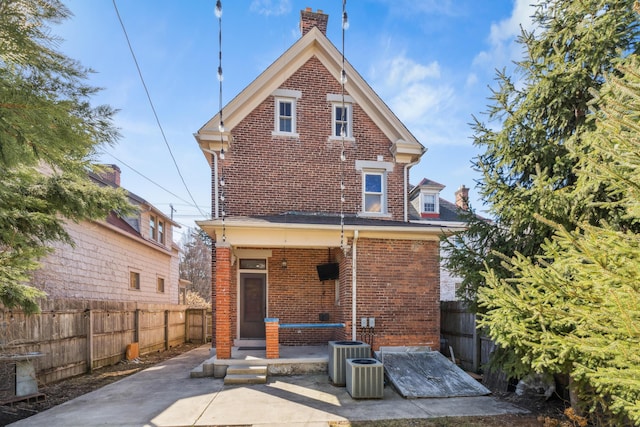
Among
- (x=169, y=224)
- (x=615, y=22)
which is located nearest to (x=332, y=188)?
(x=615, y=22)

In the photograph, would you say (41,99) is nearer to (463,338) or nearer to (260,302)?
(260,302)

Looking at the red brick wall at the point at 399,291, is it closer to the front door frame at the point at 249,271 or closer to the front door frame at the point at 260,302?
the front door frame at the point at 249,271

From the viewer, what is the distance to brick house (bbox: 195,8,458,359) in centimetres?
1038

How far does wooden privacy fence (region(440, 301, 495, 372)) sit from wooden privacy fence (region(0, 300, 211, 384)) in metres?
9.31

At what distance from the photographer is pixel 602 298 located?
155 inches

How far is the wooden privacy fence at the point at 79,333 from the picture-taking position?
7.58 meters

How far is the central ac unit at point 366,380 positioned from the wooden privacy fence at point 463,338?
8.44 feet

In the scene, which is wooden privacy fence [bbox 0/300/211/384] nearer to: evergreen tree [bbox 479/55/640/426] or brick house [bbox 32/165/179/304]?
brick house [bbox 32/165/179/304]

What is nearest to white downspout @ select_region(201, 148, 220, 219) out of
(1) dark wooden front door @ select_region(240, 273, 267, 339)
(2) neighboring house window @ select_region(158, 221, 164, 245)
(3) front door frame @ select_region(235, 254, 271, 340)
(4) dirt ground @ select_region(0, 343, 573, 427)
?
(3) front door frame @ select_region(235, 254, 271, 340)

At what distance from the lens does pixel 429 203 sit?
888 inches

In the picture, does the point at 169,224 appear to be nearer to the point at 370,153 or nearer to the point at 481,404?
the point at 370,153

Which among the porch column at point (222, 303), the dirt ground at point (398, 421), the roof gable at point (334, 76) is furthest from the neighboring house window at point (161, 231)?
the porch column at point (222, 303)

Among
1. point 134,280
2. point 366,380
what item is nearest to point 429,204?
point 134,280

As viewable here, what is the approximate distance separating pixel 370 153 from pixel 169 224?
13.7 m
